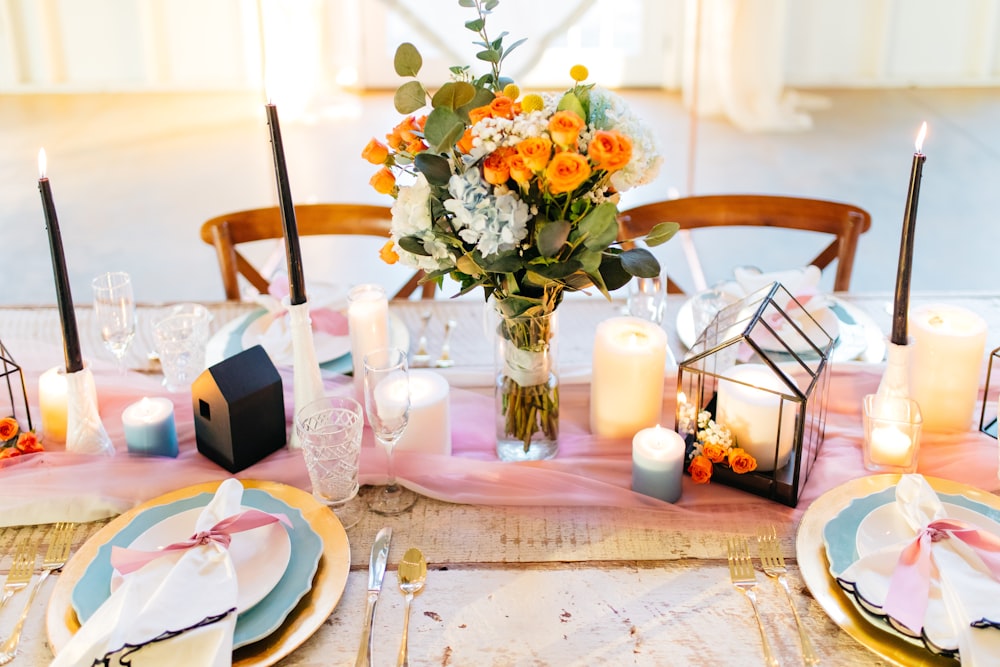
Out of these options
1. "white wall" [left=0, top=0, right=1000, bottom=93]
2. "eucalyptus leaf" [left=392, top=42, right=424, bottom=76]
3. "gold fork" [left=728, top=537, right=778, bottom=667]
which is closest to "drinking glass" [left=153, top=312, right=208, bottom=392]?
"eucalyptus leaf" [left=392, top=42, right=424, bottom=76]

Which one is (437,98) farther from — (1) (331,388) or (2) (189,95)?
(2) (189,95)

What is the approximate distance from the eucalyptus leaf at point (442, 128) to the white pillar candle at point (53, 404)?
61cm

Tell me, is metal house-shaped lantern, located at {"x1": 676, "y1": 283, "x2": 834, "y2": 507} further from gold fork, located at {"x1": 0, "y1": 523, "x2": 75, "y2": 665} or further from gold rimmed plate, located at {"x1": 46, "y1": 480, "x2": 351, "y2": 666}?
gold fork, located at {"x1": 0, "y1": 523, "x2": 75, "y2": 665}

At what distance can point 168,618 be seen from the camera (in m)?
0.91

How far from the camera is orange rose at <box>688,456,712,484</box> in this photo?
1.17 m

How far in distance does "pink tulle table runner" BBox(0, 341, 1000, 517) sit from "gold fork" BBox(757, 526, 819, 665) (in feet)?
0.21

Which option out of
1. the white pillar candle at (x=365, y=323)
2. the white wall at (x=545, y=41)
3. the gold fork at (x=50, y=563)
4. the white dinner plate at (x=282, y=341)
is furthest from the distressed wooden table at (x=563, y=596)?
the white wall at (x=545, y=41)

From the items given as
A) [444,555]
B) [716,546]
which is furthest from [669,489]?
[444,555]

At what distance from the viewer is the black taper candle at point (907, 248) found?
1.07 meters

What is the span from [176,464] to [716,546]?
67 cm

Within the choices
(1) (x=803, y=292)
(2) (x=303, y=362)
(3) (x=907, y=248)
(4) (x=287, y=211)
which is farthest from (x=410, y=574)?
(1) (x=803, y=292)

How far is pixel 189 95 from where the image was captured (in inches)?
217

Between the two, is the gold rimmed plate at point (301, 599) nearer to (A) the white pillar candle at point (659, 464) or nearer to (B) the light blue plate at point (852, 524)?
(A) the white pillar candle at point (659, 464)

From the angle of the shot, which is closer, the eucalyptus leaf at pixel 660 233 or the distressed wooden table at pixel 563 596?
the distressed wooden table at pixel 563 596
